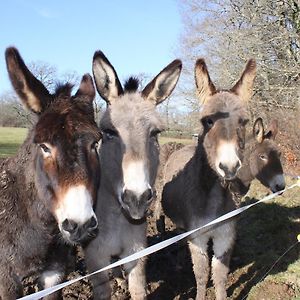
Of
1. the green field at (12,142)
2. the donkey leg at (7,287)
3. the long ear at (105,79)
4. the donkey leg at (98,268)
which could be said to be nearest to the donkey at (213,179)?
the long ear at (105,79)

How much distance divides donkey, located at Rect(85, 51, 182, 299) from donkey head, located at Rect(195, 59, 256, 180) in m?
0.72

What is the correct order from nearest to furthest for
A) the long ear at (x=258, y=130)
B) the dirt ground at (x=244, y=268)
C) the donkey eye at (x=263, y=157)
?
the dirt ground at (x=244, y=268) → the donkey eye at (x=263, y=157) → the long ear at (x=258, y=130)

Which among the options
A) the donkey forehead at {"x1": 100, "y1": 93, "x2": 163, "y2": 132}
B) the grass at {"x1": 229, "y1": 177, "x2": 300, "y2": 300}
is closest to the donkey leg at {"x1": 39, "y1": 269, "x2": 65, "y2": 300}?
the donkey forehead at {"x1": 100, "y1": 93, "x2": 163, "y2": 132}

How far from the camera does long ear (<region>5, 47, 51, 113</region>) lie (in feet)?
9.16

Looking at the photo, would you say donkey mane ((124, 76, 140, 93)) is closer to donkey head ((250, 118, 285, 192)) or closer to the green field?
donkey head ((250, 118, 285, 192))

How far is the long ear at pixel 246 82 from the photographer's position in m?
4.84

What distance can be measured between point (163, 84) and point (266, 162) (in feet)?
13.2

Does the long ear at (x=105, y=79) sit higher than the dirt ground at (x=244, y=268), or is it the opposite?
the long ear at (x=105, y=79)

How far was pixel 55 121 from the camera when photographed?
8.84ft

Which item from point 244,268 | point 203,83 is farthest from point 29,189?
point 244,268

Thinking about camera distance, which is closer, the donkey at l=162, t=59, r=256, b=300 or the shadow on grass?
the donkey at l=162, t=59, r=256, b=300

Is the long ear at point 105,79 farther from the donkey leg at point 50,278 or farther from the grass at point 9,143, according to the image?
the grass at point 9,143

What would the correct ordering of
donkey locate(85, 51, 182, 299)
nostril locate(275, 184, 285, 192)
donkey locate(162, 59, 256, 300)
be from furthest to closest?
nostril locate(275, 184, 285, 192) → donkey locate(162, 59, 256, 300) → donkey locate(85, 51, 182, 299)

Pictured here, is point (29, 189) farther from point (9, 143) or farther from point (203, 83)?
point (9, 143)
